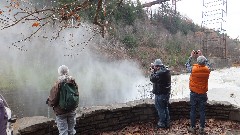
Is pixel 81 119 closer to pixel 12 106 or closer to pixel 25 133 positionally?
pixel 25 133

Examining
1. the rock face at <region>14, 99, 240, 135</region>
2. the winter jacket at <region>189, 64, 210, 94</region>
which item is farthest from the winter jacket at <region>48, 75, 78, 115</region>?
the winter jacket at <region>189, 64, 210, 94</region>

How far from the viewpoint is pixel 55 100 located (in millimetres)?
5004

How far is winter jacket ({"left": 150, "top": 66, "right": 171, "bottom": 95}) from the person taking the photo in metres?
6.72

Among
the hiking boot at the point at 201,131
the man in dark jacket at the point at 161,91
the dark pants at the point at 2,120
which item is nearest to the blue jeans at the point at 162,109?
the man in dark jacket at the point at 161,91

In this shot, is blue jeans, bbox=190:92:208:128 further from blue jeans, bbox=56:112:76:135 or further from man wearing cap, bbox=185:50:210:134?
blue jeans, bbox=56:112:76:135

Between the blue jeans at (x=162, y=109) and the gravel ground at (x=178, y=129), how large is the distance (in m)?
0.18

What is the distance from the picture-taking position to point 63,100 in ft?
16.3

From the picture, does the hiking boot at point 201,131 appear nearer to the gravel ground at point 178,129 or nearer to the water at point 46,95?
the gravel ground at point 178,129

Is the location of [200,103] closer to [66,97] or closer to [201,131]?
[201,131]

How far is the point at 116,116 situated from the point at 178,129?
159 cm

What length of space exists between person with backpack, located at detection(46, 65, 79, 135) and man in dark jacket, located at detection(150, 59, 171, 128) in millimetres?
2341

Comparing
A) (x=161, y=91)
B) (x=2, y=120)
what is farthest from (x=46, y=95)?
(x=2, y=120)

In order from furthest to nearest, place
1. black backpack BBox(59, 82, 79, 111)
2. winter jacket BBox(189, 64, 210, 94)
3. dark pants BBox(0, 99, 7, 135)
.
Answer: winter jacket BBox(189, 64, 210, 94), black backpack BBox(59, 82, 79, 111), dark pants BBox(0, 99, 7, 135)

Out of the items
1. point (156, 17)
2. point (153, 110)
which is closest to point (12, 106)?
point (153, 110)
